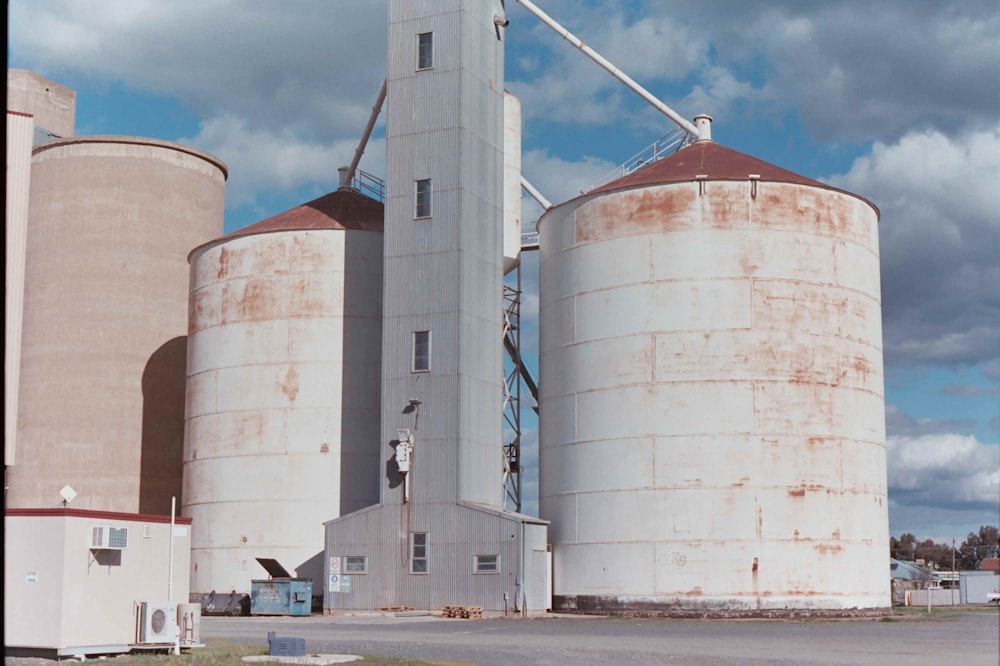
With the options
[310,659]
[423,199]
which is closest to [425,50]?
[423,199]

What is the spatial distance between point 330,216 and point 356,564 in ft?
51.2

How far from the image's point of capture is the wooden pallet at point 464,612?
41.1 m

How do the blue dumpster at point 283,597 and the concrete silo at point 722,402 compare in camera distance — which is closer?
the concrete silo at point 722,402

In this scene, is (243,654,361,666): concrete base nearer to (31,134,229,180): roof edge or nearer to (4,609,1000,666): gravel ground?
(4,609,1000,666): gravel ground

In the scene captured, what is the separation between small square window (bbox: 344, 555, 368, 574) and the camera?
147 feet

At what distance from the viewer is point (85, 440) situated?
204 feet

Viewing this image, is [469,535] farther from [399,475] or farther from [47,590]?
[47,590]

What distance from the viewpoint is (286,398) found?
50.1 metres

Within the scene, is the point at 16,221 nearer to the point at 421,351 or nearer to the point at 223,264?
the point at 421,351

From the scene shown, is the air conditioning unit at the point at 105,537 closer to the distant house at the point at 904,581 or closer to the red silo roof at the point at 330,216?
the red silo roof at the point at 330,216

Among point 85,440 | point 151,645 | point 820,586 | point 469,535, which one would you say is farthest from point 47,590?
point 85,440

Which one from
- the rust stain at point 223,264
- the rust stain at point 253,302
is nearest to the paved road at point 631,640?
the rust stain at point 253,302

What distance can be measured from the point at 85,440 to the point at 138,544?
3988 cm

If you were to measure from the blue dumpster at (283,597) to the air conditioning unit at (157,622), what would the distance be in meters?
20.9
